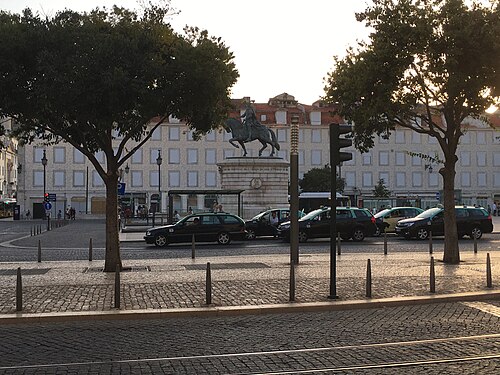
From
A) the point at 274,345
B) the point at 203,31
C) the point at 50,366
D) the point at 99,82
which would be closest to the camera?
the point at 50,366

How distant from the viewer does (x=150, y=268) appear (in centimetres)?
1830

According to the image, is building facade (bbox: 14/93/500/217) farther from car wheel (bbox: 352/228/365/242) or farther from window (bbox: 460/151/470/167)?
car wheel (bbox: 352/228/365/242)

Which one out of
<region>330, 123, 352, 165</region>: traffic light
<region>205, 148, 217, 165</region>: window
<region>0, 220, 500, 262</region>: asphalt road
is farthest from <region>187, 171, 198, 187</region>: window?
<region>330, 123, 352, 165</region>: traffic light

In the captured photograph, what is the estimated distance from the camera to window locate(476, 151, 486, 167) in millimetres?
98438

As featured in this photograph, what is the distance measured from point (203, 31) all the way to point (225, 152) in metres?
76.8

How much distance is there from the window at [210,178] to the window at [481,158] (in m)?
38.6

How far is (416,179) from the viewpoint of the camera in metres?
96.6

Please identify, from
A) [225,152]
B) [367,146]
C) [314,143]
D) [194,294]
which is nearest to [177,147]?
[225,152]

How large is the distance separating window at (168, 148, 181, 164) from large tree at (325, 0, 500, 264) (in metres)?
74.0

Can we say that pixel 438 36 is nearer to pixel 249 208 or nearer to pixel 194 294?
pixel 194 294

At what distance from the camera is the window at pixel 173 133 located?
92.1 m

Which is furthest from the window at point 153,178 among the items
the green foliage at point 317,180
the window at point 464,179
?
the window at point 464,179

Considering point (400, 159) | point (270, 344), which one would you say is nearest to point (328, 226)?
point (270, 344)

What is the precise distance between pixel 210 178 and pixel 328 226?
206 ft
